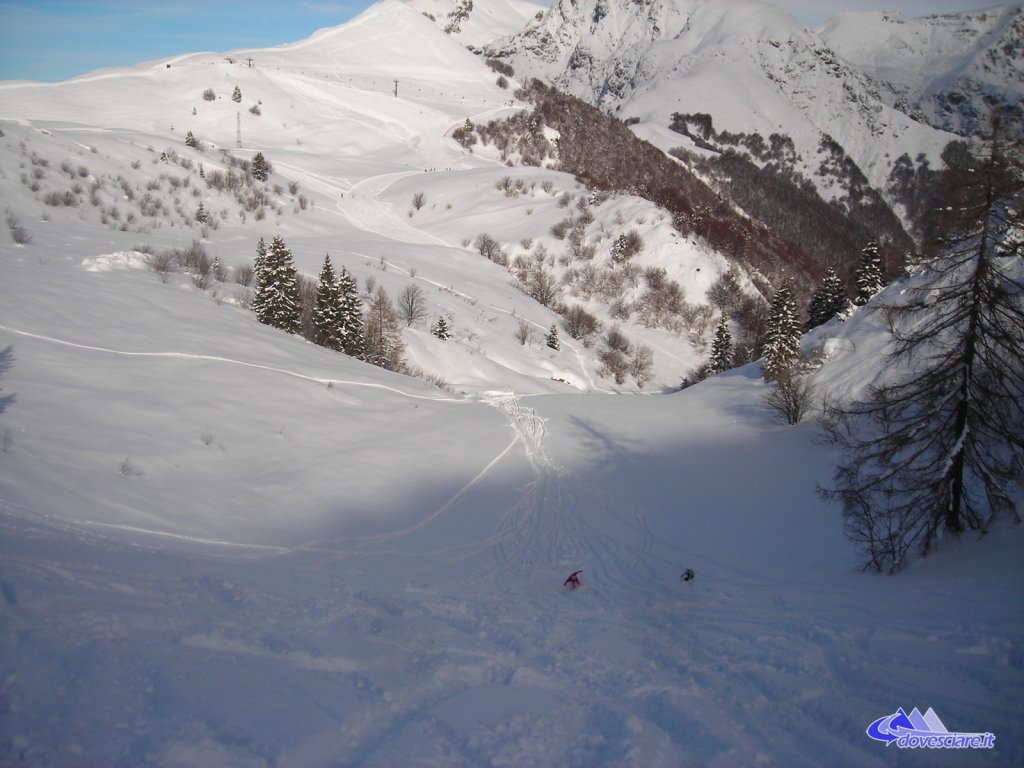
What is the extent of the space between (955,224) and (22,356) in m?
16.5

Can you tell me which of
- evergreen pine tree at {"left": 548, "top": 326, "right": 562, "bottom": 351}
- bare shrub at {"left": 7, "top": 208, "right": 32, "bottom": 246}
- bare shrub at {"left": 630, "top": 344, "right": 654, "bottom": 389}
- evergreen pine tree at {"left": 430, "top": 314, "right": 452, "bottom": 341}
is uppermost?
bare shrub at {"left": 7, "top": 208, "right": 32, "bottom": 246}

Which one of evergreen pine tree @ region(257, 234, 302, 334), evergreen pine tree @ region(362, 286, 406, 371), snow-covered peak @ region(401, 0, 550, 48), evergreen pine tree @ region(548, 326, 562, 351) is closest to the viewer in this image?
evergreen pine tree @ region(257, 234, 302, 334)

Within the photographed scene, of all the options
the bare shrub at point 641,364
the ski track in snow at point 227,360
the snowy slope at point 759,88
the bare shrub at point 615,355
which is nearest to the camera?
the ski track in snow at point 227,360

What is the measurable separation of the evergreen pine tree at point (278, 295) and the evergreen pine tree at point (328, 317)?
64.6 inches

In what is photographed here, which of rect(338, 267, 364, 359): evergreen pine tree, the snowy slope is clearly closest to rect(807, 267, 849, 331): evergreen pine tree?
rect(338, 267, 364, 359): evergreen pine tree

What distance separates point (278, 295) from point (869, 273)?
3346cm

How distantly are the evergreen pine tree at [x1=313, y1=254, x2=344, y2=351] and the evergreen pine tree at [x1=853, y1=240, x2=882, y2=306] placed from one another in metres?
29.4

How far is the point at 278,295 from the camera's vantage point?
23.2 m

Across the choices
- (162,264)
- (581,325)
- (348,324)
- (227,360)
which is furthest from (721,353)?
(227,360)

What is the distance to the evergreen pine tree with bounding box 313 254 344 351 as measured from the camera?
25359 mm

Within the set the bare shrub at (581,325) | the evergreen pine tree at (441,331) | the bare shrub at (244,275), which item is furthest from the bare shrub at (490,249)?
the bare shrub at (244,275)

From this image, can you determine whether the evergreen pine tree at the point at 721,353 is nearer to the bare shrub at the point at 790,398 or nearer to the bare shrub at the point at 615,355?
the bare shrub at the point at 615,355

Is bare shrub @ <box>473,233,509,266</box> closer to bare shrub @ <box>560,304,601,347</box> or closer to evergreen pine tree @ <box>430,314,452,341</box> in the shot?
bare shrub @ <box>560,304,601,347</box>

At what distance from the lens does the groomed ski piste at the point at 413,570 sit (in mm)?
4434
